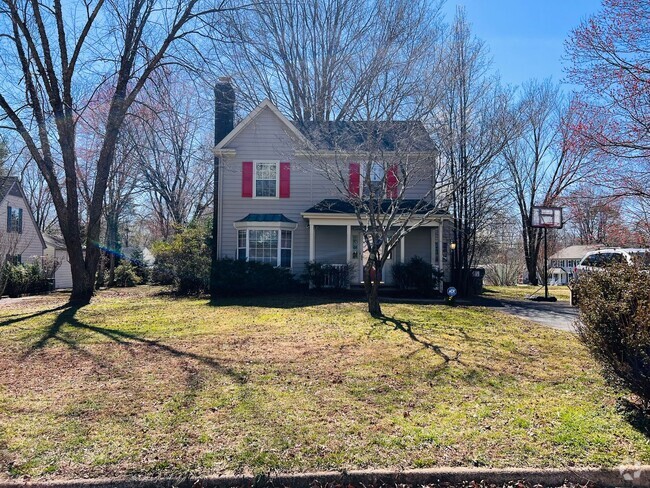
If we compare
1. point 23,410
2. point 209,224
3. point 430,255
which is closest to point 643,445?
point 23,410

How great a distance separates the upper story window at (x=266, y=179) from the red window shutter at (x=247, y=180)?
21 centimetres

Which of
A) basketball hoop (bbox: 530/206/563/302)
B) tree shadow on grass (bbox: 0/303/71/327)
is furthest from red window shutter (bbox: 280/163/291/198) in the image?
basketball hoop (bbox: 530/206/563/302)

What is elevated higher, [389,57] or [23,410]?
[389,57]

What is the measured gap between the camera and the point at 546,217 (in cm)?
1786

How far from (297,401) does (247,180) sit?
13614 mm

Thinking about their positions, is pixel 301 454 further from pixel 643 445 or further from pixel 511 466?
pixel 643 445

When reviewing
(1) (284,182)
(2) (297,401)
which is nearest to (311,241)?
(1) (284,182)

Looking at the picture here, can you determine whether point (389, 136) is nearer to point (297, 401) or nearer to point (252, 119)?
point (297, 401)

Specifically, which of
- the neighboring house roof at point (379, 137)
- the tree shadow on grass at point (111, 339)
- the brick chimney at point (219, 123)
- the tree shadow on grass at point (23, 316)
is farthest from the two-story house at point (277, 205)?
the tree shadow on grass at point (111, 339)

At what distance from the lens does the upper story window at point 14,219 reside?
80.4 ft

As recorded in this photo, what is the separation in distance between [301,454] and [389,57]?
29.8 ft

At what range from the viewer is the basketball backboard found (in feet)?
57.5

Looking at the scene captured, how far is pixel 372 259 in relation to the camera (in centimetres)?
1005

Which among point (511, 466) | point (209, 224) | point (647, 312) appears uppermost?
point (209, 224)
